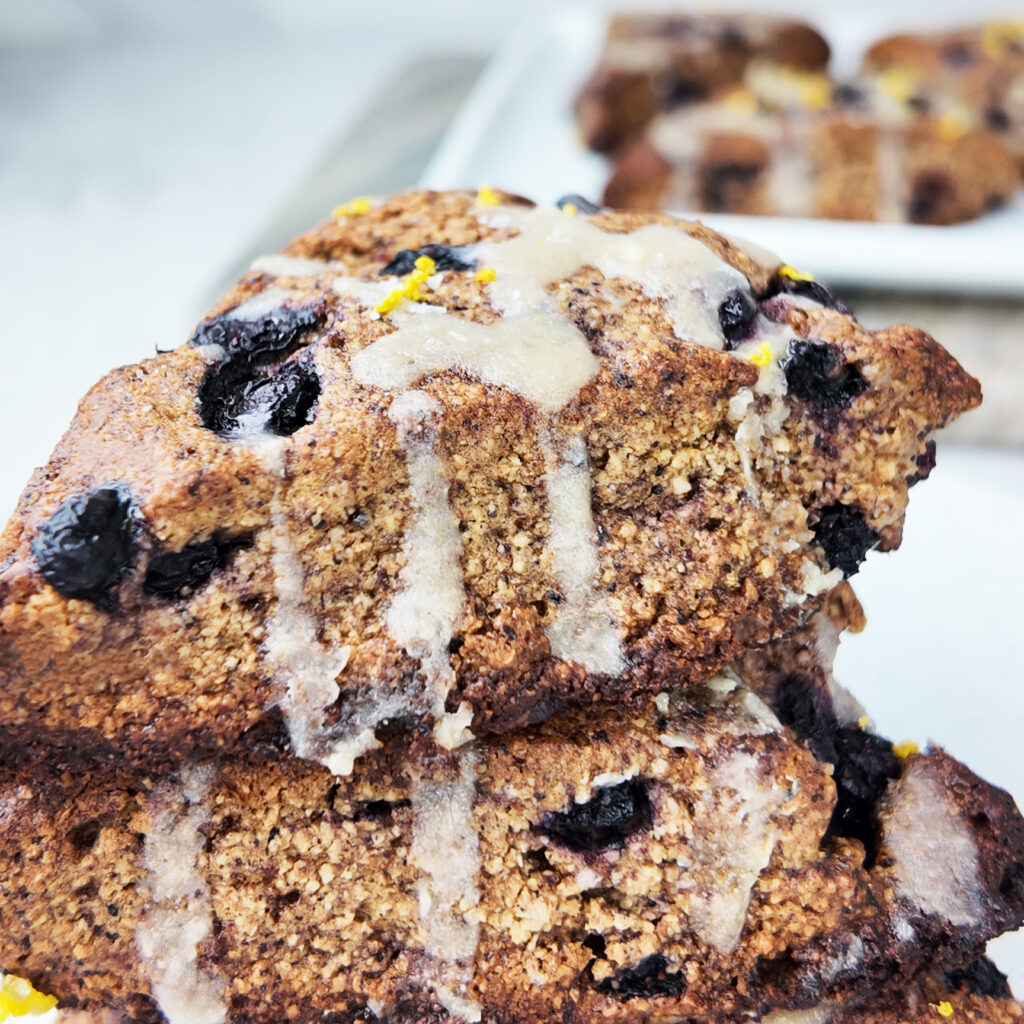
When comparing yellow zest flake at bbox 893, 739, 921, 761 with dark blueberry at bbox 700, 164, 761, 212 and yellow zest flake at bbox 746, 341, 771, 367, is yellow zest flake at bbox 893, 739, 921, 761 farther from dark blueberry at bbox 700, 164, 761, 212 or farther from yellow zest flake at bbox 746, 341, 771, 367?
dark blueberry at bbox 700, 164, 761, 212

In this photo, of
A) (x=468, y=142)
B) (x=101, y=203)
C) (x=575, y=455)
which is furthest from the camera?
(x=101, y=203)

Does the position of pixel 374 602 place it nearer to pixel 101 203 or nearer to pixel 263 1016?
pixel 263 1016

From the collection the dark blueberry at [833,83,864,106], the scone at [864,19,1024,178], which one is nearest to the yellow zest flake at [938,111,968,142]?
the scone at [864,19,1024,178]

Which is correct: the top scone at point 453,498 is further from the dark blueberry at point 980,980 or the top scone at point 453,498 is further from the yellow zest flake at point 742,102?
the yellow zest flake at point 742,102

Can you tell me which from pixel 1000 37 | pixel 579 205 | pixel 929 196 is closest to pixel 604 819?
pixel 579 205

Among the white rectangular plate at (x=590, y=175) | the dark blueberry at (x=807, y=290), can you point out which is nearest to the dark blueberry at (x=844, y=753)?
the dark blueberry at (x=807, y=290)

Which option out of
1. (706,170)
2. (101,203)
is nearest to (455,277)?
(706,170)
